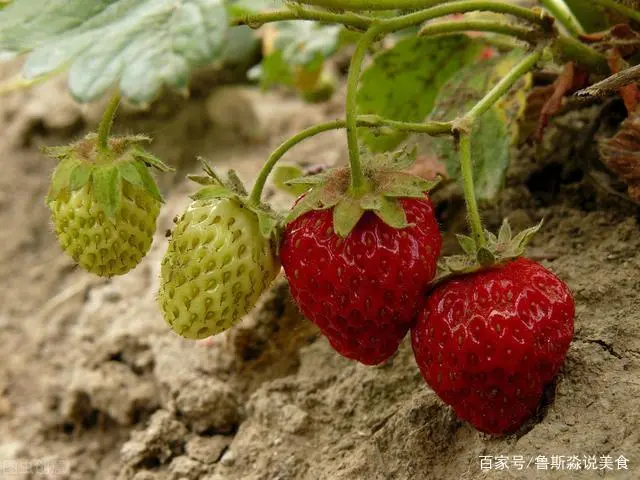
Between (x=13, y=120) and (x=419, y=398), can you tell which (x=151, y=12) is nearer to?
(x=419, y=398)

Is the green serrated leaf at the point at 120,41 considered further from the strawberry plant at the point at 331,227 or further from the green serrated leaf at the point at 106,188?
the green serrated leaf at the point at 106,188

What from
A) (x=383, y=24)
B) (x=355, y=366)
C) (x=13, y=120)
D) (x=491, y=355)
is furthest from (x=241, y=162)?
(x=491, y=355)

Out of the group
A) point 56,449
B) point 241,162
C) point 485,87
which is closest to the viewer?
point 485,87

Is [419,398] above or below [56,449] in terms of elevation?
above

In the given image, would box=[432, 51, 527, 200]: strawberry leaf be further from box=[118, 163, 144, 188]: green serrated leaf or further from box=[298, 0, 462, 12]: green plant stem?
box=[118, 163, 144, 188]: green serrated leaf

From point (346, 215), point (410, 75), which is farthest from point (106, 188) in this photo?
point (410, 75)

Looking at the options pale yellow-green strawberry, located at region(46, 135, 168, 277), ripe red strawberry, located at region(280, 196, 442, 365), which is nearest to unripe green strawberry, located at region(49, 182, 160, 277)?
pale yellow-green strawberry, located at region(46, 135, 168, 277)

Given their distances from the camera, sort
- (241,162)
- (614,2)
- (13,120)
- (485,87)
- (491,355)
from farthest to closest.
Result: (13,120), (241,162), (485,87), (614,2), (491,355)
